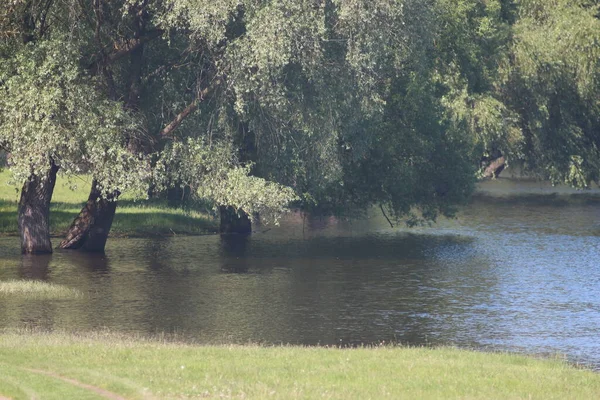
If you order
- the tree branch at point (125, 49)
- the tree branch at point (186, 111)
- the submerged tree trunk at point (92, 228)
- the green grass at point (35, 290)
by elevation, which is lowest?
the green grass at point (35, 290)

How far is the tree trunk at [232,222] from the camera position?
51094mm

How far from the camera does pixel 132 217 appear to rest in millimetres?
49938

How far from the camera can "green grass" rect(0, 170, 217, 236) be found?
47500 millimetres

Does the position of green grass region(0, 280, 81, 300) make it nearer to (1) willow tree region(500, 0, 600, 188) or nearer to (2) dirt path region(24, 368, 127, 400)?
(2) dirt path region(24, 368, 127, 400)

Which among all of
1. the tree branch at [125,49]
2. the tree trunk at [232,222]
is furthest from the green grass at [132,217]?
the tree branch at [125,49]

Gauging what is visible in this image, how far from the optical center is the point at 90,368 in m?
18.8

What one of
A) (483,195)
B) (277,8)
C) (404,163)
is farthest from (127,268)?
(483,195)

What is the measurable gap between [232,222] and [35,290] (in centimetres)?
1938

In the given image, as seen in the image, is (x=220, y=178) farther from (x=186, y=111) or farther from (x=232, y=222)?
(x=232, y=222)

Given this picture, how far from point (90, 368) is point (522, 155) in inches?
1785

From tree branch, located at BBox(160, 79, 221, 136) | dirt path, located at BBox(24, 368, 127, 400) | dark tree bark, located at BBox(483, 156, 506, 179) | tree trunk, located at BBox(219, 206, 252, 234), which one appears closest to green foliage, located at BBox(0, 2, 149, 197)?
tree branch, located at BBox(160, 79, 221, 136)

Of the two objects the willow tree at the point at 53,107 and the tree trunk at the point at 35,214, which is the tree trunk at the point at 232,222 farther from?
the willow tree at the point at 53,107

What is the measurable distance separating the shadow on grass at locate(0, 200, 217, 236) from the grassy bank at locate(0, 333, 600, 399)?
25206mm

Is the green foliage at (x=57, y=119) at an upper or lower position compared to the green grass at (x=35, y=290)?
upper
